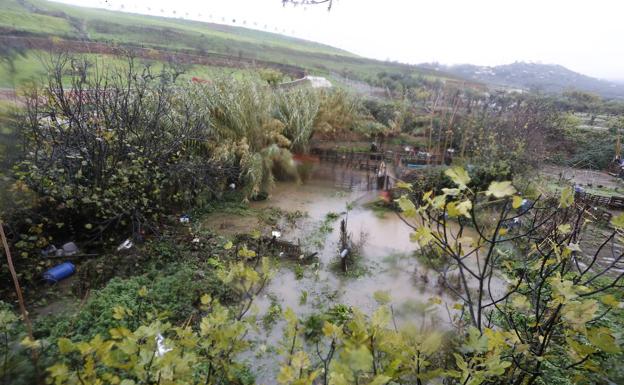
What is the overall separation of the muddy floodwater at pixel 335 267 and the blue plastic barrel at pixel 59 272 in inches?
83.5

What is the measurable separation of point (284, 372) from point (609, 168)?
13.2m

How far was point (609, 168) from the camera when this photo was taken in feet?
33.7

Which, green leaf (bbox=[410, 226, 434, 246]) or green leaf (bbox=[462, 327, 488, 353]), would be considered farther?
green leaf (bbox=[410, 226, 434, 246])

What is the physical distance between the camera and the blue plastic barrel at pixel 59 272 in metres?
3.57

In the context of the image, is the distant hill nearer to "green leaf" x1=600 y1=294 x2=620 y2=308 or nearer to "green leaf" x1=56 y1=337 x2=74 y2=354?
"green leaf" x1=600 y1=294 x2=620 y2=308

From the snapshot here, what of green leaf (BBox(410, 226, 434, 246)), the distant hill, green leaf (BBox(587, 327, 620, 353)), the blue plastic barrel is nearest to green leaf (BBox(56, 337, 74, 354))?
green leaf (BBox(410, 226, 434, 246))

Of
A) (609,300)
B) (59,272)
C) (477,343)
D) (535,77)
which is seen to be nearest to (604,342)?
(609,300)

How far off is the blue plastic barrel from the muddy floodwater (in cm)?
212

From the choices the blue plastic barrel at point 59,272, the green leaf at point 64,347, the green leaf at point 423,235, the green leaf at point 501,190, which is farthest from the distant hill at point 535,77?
the green leaf at point 64,347

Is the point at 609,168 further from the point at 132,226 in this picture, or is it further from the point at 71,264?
the point at 71,264

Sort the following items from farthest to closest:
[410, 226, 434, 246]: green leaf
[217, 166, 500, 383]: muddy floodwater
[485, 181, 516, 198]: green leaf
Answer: [217, 166, 500, 383]: muddy floodwater
[410, 226, 434, 246]: green leaf
[485, 181, 516, 198]: green leaf

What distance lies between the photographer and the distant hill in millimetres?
21281

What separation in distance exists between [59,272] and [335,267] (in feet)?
10.4

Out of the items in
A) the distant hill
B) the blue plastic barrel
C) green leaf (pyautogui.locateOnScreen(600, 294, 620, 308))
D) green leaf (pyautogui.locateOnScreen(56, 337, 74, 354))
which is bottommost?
the blue plastic barrel
